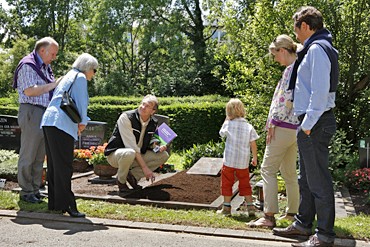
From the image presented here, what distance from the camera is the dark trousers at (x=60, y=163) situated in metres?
5.79

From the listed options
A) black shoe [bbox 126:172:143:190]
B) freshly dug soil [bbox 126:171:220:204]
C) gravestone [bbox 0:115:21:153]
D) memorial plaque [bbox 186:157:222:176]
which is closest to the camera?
freshly dug soil [bbox 126:171:220:204]

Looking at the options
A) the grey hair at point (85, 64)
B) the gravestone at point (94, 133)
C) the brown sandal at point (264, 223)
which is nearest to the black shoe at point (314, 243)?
the brown sandal at point (264, 223)

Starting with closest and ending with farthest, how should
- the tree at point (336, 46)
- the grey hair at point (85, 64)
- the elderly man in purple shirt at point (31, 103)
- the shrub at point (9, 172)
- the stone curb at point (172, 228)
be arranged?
the stone curb at point (172, 228)
the grey hair at point (85, 64)
the elderly man in purple shirt at point (31, 103)
the shrub at point (9, 172)
the tree at point (336, 46)

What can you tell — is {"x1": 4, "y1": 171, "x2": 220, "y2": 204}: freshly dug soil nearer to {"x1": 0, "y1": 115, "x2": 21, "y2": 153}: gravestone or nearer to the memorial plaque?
the memorial plaque

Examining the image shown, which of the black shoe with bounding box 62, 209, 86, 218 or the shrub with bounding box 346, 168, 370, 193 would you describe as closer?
the black shoe with bounding box 62, 209, 86, 218

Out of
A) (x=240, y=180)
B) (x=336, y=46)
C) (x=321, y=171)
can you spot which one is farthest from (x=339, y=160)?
(x=321, y=171)

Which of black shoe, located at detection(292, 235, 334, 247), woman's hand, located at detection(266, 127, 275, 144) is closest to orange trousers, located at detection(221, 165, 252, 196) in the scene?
woman's hand, located at detection(266, 127, 275, 144)

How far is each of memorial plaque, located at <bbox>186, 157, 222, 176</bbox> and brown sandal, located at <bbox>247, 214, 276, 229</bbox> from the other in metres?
3.57

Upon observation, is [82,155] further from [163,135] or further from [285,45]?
[285,45]

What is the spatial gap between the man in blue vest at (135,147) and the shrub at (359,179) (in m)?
2.97

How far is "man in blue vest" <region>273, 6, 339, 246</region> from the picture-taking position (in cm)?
443

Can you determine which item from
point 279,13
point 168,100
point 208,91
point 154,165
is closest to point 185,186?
point 154,165

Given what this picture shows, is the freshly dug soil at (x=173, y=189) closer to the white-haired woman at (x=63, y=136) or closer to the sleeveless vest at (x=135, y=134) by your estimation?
the sleeveless vest at (x=135, y=134)

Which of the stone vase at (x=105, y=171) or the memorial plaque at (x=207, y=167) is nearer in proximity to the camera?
the stone vase at (x=105, y=171)
